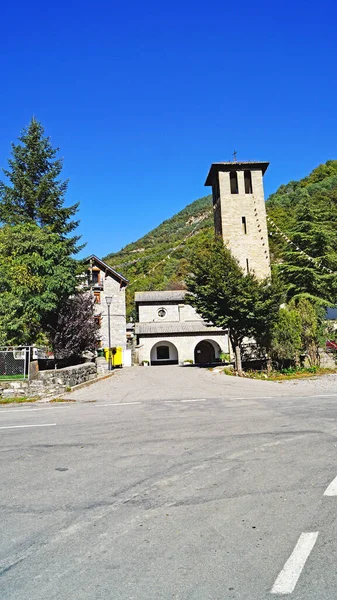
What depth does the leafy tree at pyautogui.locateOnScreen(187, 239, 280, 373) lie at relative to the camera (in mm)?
21016

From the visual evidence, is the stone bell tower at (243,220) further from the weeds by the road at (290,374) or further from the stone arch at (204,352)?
the weeds by the road at (290,374)

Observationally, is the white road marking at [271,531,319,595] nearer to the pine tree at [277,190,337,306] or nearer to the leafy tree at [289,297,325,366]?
the leafy tree at [289,297,325,366]

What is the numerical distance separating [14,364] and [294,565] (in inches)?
524

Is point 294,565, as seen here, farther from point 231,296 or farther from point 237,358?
point 237,358

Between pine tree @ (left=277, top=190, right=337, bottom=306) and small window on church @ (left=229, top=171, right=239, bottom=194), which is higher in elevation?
small window on church @ (left=229, top=171, right=239, bottom=194)

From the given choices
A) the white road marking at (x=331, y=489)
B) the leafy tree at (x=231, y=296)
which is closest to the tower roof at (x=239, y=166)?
the leafy tree at (x=231, y=296)

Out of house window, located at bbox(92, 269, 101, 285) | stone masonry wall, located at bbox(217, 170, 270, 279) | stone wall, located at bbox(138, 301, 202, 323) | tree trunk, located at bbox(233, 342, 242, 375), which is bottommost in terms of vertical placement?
tree trunk, located at bbox(233, 342, 242, 375)

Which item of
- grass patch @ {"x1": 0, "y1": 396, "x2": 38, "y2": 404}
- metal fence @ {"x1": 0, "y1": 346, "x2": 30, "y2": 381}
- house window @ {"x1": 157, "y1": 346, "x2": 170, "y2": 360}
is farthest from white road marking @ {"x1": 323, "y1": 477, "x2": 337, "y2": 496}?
house window @ {"x1": 157, "y1": 346, "x2": 170, "y2": 360}

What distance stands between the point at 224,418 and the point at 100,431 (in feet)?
8.41

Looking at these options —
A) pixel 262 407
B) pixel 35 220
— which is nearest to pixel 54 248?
pixel 35 220

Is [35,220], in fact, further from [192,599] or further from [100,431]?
[192,599]

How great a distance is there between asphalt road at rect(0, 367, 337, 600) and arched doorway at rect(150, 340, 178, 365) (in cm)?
3507

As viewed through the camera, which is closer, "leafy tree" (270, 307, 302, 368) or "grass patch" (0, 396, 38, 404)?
"grass patch" (0, 396, 38, 404)

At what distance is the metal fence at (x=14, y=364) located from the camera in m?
14.2
